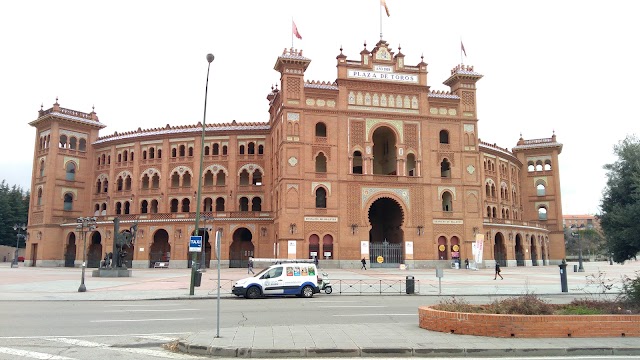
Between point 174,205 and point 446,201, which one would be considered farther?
point 174,205

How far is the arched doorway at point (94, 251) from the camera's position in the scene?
2473 inches

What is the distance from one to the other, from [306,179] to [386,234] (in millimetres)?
14348

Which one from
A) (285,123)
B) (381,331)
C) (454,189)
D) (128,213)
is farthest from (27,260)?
(381,331)

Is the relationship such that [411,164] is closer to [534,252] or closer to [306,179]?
[306,179]

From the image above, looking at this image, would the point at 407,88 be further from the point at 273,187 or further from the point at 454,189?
the point at 273,187

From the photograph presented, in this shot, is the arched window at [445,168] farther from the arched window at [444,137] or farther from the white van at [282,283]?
the white van at [282,283]

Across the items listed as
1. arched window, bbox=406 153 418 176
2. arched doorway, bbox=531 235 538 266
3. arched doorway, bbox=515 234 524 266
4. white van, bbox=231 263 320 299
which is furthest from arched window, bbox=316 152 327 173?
arched doorway, bbox=531 235 538 266

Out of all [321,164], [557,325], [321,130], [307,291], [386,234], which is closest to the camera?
[557,325]

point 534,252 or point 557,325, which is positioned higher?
point 534,252

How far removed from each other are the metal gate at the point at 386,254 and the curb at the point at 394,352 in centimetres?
4241

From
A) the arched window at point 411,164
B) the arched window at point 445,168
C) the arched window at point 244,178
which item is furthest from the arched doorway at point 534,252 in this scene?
the arched window at point 244,178

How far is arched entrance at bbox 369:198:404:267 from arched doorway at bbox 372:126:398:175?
4.08 meters

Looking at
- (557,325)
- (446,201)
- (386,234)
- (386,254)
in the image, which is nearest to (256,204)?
(386,234)

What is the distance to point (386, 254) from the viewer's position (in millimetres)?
53625
